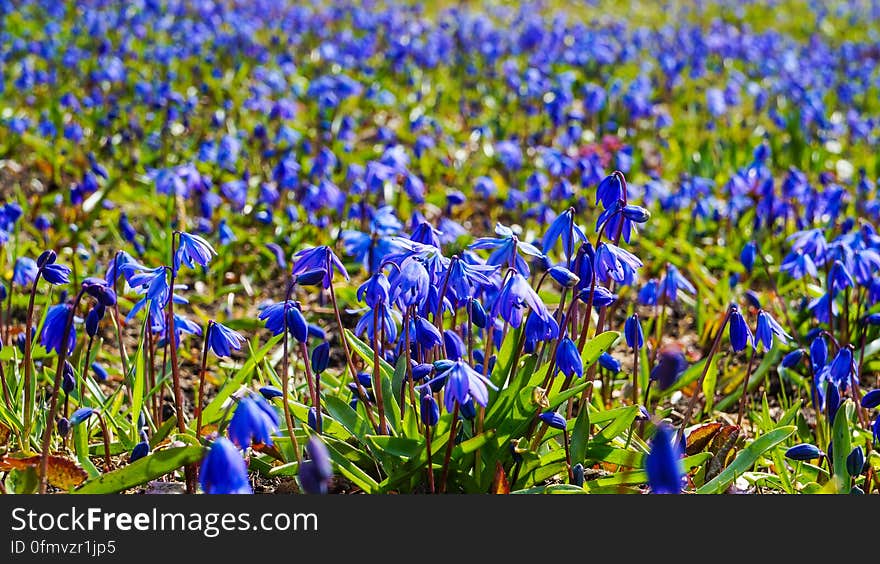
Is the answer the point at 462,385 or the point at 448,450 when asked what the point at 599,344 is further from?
the point at 462,385

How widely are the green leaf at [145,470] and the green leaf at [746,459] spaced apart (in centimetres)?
142

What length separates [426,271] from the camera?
2625mm

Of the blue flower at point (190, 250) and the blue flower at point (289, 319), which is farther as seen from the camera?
the blue flower at point (190, 250)

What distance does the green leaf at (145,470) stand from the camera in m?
2.55

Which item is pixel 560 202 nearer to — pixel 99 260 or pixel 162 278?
pixel 99 260

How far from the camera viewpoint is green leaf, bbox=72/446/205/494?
2.55 metres

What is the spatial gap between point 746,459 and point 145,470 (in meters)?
1.68

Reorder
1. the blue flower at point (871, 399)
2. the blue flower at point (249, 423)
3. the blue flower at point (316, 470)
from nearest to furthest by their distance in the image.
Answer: the blue flower at point (316, 470)
the blue flower at point (249, 423)
the blue flower at point (871, 399)

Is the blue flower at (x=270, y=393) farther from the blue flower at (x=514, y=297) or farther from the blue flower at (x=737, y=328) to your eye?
the blue flower at (x=737, y=328)

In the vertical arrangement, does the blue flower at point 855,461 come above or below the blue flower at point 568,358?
below

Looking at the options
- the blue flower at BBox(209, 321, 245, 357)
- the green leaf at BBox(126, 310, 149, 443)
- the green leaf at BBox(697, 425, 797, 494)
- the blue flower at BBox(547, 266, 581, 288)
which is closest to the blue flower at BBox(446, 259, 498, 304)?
the blue flower at BBox(547, 266, 581, 288)

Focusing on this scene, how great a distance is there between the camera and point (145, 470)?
259cm

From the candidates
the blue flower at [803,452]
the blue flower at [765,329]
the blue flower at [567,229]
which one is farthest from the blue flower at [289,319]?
the blue flower at [803,452]

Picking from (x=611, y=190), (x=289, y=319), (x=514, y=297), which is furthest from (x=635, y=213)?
(x=289, y=319)
